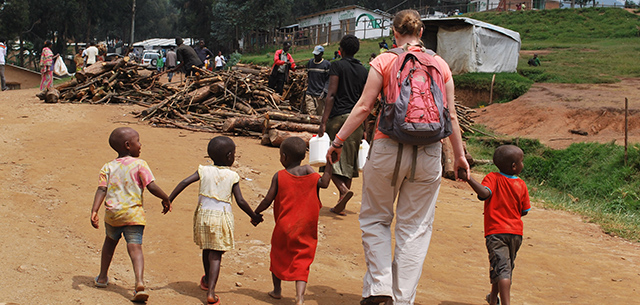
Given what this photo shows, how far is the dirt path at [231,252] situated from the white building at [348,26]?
36.9 m

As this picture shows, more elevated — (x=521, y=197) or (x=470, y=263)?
(x=521, y=197)

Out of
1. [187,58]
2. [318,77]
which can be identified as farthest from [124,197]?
[187,58]

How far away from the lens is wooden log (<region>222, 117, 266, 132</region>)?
1120 centimetres

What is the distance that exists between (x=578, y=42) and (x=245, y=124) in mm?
27868

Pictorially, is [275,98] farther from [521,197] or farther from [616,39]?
[616,39]

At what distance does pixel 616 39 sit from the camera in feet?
106

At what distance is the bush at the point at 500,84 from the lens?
19.5 m

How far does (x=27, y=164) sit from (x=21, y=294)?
14.1ft

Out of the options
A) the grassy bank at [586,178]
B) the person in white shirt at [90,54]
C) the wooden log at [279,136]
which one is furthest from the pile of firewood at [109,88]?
the grassy bank at [586,178]

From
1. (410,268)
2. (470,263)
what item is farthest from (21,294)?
(470,263)

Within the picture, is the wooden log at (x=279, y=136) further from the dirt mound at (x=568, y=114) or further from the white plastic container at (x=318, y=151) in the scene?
the dirt mound at (x=568, y=114)

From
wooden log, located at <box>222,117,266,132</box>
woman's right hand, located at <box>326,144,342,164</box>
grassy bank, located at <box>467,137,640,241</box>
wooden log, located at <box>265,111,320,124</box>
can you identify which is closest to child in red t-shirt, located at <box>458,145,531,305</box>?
woman's right hand, located at <box>326,144,342,164</box>

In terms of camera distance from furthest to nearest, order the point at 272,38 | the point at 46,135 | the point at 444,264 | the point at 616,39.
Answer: the point at 272,38, the point at 616,39, the point at 46,135, the point at 444,264

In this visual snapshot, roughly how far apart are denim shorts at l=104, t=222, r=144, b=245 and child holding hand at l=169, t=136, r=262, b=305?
331 mm
